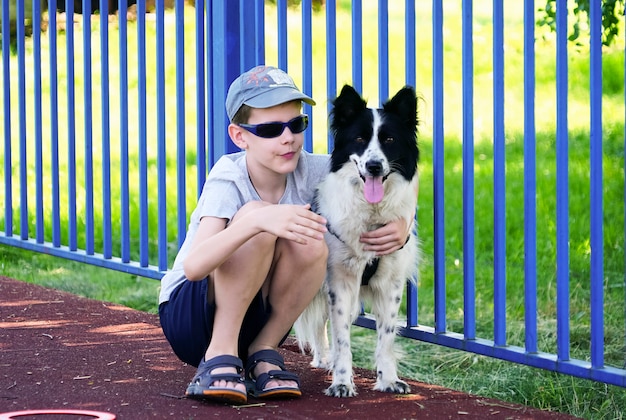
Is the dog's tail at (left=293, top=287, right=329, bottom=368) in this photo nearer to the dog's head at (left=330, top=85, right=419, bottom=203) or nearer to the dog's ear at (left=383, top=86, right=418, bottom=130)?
the dog's head at (left=330, top=85, right=419, bottom=203)

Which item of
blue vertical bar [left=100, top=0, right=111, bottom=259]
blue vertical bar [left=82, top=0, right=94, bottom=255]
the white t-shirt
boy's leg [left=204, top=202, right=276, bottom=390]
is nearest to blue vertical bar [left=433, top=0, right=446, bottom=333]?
the white t-shirt

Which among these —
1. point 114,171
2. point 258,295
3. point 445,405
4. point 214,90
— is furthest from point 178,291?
point 114,171

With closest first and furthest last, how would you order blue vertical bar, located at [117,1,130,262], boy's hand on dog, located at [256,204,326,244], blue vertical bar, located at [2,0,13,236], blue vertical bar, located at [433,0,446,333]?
boy's hand on dog, located at [256,204,326,244] → blue vertical bar, located at [433,0,446,333] → blue vertical bar, located at [117,1,130,262] → blue vertical bar, located at [2,0,13,236]

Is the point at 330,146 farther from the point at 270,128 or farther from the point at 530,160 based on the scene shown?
the point at 530,160

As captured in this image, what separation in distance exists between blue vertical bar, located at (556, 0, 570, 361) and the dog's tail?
826 mm

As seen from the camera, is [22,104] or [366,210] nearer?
[366,210]

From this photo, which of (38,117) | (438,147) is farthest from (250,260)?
(38,117)

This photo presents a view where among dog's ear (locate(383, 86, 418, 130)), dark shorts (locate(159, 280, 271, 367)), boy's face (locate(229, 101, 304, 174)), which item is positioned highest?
dog's ear (locate(383, 86, 418, 130))

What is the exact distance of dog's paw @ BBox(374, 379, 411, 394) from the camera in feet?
10.8

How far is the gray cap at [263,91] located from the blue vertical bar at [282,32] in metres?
0.74

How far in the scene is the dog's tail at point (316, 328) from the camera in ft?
11.6

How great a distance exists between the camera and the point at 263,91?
3.17m

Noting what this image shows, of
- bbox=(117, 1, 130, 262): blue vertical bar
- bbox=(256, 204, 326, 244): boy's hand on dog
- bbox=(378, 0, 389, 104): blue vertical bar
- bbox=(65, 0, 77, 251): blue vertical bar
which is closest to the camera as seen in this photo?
bbox=(256, 204, 326, 244): boy's hand on dog

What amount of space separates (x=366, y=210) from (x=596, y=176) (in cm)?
76
